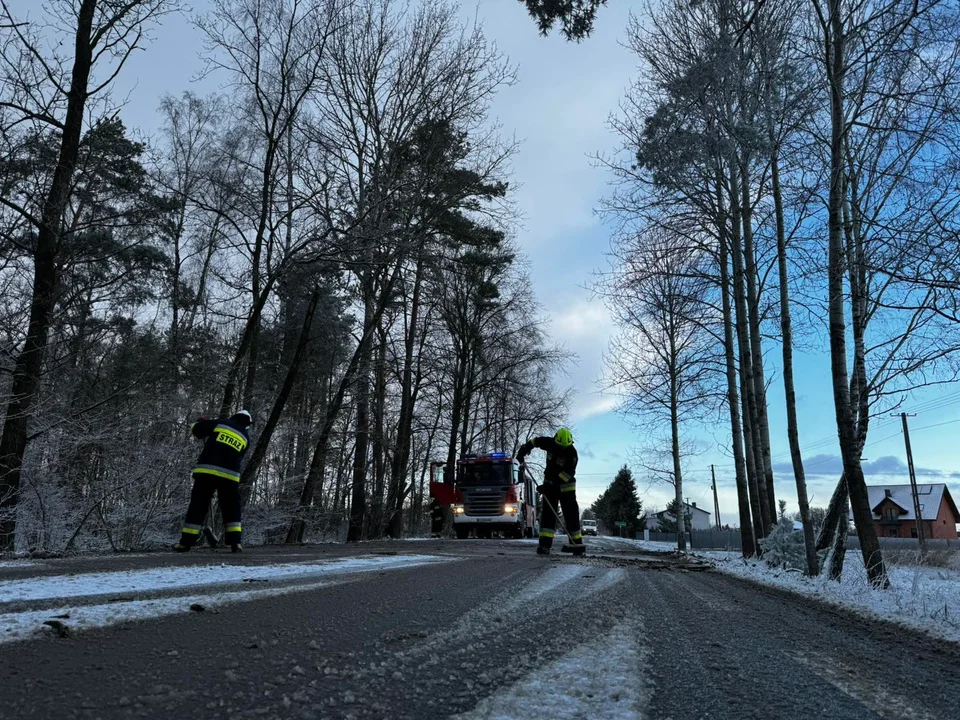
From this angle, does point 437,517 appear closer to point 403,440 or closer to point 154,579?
point 403,440

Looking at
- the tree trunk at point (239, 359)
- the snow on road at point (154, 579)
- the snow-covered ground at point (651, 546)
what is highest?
the tree trunk at point (239, 359)

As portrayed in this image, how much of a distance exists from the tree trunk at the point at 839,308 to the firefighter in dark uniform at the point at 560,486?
396 cm

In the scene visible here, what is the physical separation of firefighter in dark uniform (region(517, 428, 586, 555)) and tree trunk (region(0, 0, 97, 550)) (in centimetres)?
723

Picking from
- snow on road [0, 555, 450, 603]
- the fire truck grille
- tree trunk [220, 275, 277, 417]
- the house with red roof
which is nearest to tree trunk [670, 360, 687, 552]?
the fire truck grille

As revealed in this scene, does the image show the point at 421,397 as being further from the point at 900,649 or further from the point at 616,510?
the point at 616,510

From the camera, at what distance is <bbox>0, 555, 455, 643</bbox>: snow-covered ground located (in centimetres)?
279

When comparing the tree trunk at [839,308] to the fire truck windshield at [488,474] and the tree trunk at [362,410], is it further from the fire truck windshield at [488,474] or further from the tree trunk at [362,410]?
the fire truck windshield at [488,474]

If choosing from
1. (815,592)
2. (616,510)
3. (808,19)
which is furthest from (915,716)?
(616,510)

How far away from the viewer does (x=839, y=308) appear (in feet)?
24.3

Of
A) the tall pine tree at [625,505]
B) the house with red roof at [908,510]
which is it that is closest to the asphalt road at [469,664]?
the tall pine tree at [625,505]

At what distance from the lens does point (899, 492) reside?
224 feet

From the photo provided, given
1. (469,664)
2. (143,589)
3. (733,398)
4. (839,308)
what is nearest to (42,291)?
(143,589)

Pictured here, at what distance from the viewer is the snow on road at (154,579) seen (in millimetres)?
3700

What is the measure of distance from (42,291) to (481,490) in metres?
17.4
